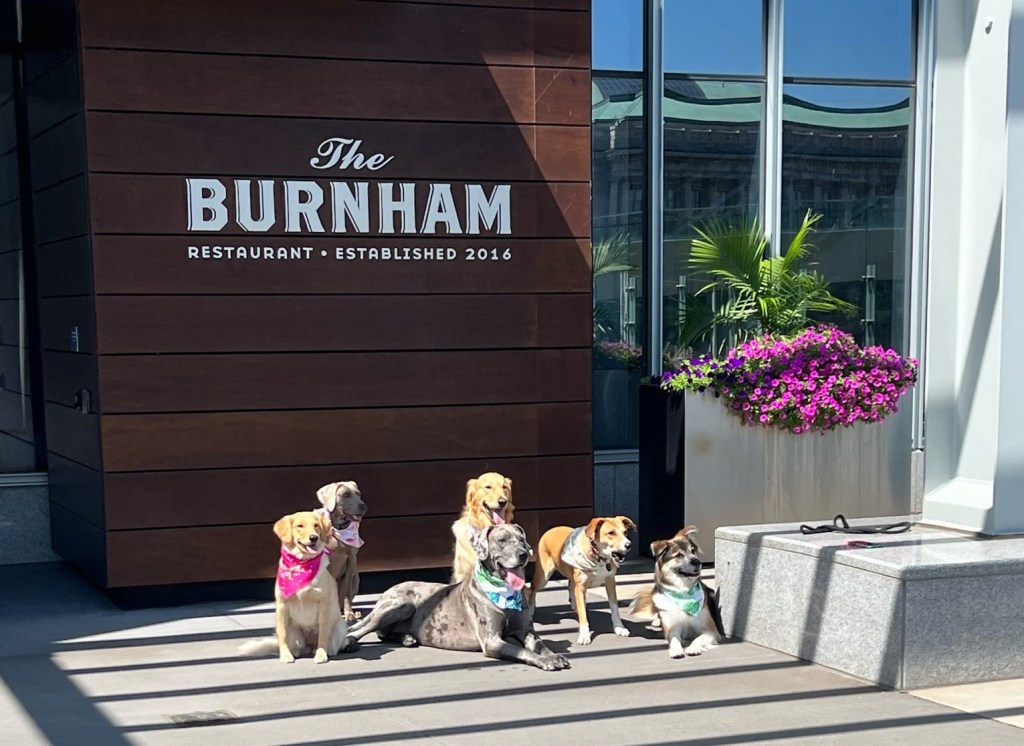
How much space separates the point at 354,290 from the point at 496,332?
3.37 ft

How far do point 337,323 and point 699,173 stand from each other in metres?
3.84

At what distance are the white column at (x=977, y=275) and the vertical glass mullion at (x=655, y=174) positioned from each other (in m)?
3.38

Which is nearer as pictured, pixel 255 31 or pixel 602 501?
pixel 255 31

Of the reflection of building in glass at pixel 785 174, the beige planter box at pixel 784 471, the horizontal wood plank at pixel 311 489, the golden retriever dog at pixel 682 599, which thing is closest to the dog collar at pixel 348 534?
the horizontal wood plank at pixel 311 489

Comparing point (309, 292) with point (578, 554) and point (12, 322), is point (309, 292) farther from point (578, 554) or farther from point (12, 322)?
point (12, 322)

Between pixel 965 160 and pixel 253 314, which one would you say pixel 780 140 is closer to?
pixel 965 160

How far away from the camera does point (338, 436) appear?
8328 mm

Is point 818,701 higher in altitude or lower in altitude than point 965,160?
lower

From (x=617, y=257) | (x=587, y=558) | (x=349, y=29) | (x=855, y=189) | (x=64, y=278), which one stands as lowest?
(x=587, y=558)

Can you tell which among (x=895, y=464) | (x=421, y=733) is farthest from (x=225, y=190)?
(x=895, y=464)

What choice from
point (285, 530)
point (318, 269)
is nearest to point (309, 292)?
point (318, 269)

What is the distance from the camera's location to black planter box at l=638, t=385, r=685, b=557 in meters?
9.28

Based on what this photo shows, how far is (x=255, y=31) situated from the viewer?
8.05 meters

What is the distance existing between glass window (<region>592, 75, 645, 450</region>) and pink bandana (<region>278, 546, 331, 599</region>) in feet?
13.8
